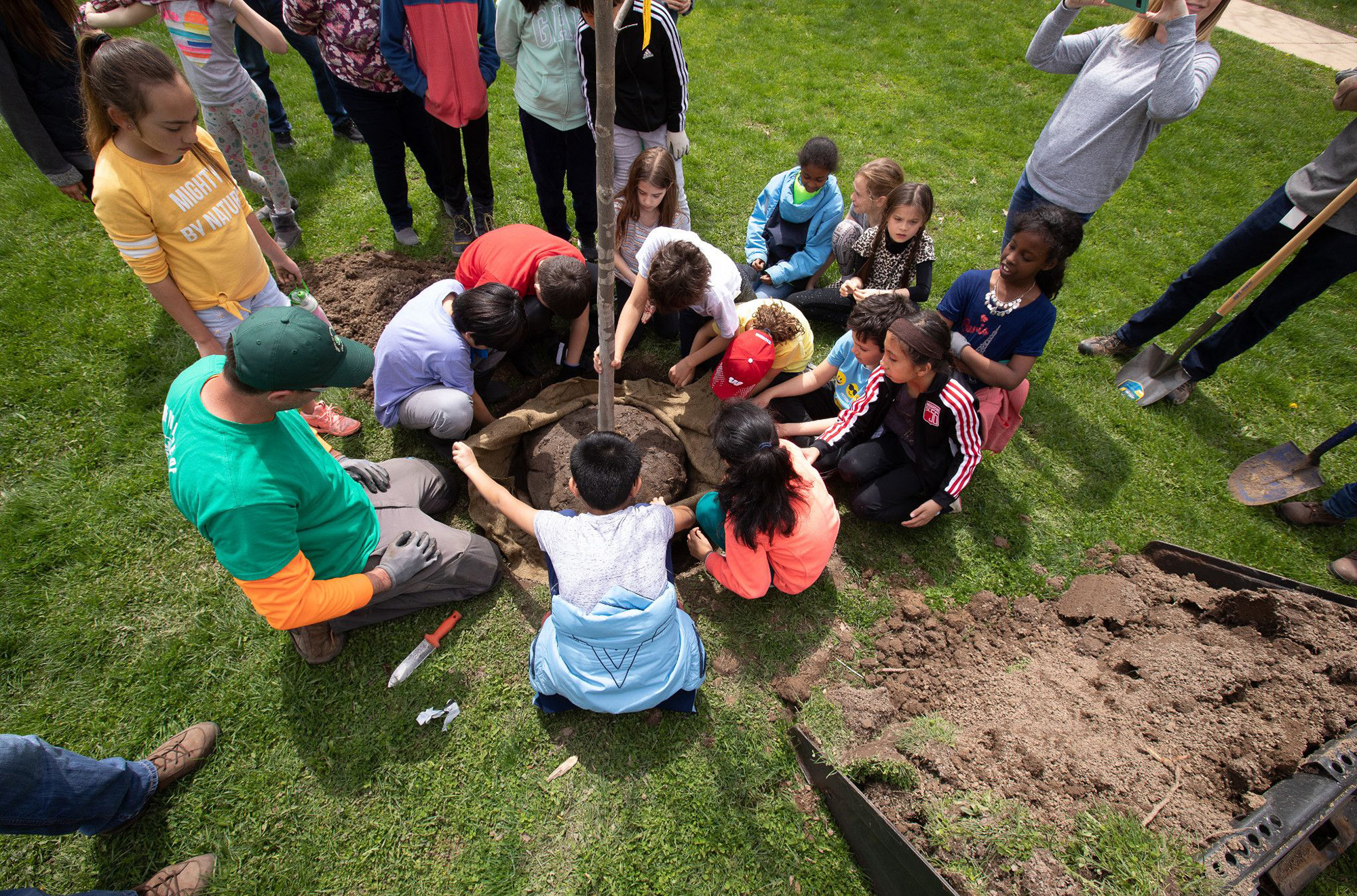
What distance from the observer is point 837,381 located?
4.30 metres

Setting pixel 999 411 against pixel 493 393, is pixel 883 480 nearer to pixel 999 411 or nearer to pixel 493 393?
pixel 999 411

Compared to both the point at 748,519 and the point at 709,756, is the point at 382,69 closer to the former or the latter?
the point at 748,519

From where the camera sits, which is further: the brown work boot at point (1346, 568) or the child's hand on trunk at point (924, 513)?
the brown work boot at point (1346, 568)

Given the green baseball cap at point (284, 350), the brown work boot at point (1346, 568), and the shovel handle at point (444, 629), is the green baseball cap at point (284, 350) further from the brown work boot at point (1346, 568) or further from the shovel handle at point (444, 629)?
the brown work boot at point (1346, 568)

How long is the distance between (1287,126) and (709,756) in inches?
413

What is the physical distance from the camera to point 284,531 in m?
2.35

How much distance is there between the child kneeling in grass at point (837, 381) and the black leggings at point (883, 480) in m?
0.30

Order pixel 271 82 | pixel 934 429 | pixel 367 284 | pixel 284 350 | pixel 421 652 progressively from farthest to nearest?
1. pixel 271 82
2. pixel 367 284
3. pixel 934 429
4. pixel 421 652
5. pixel 284 350

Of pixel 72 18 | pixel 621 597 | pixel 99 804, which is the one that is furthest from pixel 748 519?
pixel 72 18

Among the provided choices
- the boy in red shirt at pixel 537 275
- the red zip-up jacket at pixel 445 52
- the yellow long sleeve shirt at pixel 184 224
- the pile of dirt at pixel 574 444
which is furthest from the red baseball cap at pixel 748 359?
the yellow long sleeve shirt at pixel 184 224

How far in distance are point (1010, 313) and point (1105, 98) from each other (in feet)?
4.82

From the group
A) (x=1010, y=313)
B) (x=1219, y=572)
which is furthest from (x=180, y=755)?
(x=1219, y=572)

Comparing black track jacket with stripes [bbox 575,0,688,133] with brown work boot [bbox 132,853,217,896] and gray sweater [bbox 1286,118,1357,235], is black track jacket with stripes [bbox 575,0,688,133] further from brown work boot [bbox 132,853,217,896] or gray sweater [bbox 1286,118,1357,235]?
brown work boot [bbox 132,853,217,896]

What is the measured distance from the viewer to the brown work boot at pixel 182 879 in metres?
2.42
